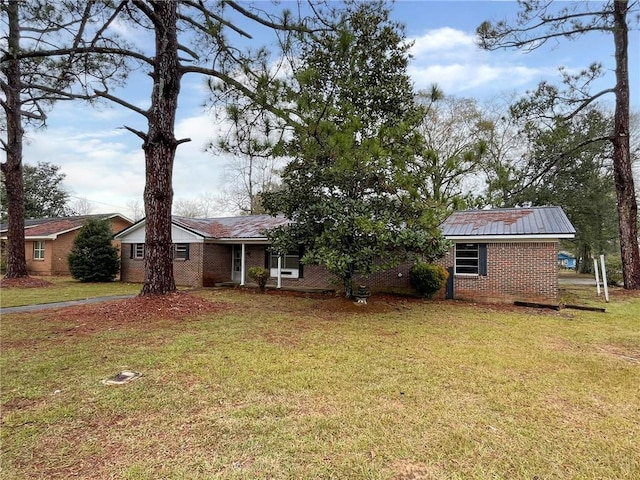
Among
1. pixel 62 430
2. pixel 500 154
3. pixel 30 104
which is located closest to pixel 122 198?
pixel 30 104

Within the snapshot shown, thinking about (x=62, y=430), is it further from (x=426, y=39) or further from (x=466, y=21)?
(x=466, y=21)

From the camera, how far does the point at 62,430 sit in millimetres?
3189

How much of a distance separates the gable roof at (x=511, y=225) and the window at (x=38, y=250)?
74.1ft

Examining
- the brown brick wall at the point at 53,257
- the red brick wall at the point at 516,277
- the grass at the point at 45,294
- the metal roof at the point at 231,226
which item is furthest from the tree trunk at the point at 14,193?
the red brick wall at the point at 516,277

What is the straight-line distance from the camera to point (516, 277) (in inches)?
463

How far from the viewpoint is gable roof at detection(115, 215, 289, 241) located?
16.4 metres

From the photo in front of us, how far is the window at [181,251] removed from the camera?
16.9 metres

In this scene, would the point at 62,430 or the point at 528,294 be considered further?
the point at 528,294

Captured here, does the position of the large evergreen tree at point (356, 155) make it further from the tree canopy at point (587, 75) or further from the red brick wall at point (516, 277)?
the tree canopy at point (587, 75)

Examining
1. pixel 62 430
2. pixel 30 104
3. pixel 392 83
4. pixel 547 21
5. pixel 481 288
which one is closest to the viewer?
pixel 62 430

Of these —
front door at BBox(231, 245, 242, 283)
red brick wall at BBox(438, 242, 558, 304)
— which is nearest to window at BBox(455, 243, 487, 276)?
red brick wall at BBox(438, 242, 558, 304)

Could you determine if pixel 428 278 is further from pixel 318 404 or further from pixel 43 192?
pixel 43 192

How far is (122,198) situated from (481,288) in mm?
42269

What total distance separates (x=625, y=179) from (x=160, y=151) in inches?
675
